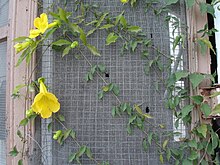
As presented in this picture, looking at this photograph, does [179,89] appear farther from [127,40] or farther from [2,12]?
[2,12]

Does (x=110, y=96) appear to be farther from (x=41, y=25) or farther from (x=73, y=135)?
(x=41, y=25)

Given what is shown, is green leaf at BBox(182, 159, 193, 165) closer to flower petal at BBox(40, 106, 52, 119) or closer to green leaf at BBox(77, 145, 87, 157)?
green leaf at BBox(77, 145, 87, 157)

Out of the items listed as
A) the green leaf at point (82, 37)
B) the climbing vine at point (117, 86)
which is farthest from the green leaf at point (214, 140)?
the green leaf at point (82, 37)

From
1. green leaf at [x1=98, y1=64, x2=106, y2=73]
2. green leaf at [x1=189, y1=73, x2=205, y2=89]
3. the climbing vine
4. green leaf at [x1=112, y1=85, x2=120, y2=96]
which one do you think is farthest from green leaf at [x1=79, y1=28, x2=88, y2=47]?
green leaf at [x1=189, y1=73, x2=205, y2=89]

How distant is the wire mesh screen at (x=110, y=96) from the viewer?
102 centimetres

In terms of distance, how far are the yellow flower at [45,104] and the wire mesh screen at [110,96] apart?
66mm

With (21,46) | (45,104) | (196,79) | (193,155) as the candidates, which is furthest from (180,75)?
(21,46)

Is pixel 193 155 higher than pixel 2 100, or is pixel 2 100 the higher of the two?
pixel 2 100

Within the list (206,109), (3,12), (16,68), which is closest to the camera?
(206,109)

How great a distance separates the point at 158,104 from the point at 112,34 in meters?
0.33

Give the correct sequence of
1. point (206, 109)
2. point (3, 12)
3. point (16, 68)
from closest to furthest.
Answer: point (206, 109) < point (16, 68) < point (3, 12)

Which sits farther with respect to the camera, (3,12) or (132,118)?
(3,12)

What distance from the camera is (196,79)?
0.98m

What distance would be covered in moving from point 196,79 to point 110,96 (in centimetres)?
33
